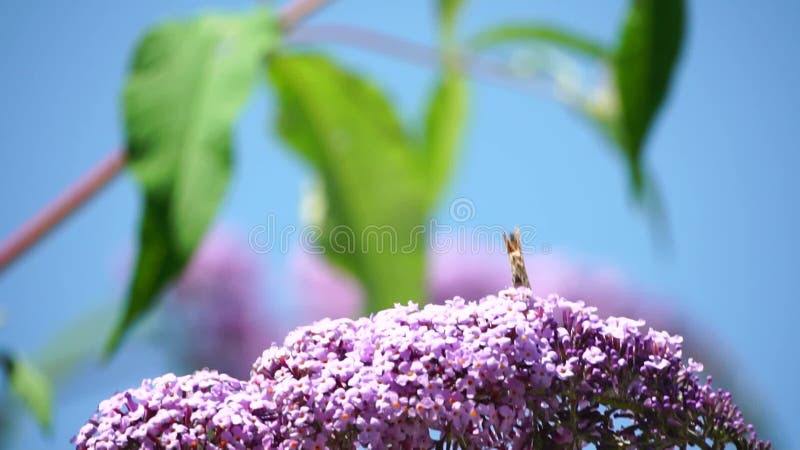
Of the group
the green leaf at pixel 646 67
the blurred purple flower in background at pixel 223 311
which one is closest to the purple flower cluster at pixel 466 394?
the green leaf at pixel 646 67

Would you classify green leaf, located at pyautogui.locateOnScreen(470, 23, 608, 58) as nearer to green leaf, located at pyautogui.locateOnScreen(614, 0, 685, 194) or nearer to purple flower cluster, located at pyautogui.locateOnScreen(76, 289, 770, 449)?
green leaf, located at pyautogui.locateOnScreen(614, 0, 685, 194)

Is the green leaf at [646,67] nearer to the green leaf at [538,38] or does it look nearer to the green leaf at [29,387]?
the green leaf at [538,38]

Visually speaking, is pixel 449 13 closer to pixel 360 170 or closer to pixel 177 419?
pixel 360 170

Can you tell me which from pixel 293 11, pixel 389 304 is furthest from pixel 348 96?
pixel 389 304

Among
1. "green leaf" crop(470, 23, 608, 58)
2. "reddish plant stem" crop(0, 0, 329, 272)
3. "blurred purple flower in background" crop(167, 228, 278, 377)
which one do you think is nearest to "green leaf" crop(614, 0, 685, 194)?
"green leaf" crop(470, 23, 608, 58)

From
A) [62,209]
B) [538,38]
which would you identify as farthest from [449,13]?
[62,209]

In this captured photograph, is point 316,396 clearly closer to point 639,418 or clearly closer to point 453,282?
point 639,418
